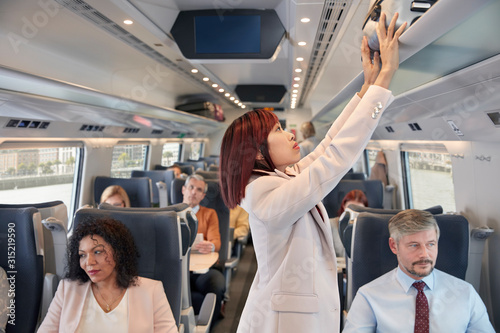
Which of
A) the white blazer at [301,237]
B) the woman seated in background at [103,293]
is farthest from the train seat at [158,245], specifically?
the white blazer at [301,237]

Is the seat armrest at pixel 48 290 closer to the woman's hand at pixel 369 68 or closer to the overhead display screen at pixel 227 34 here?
the woman's hand at pixel 369 68

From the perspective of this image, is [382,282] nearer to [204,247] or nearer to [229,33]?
[204,247]

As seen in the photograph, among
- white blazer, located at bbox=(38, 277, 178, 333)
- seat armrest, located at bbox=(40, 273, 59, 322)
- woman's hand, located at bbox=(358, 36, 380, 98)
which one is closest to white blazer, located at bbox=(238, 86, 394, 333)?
woman's hand, located at bbox=(358, 36, 380, 98)

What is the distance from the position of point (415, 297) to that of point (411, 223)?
1.47 ft

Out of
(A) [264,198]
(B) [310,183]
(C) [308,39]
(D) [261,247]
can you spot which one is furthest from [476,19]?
(C) [308,39]

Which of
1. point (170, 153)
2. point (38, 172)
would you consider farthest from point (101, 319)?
point (170, 153)

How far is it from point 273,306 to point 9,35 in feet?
12.3

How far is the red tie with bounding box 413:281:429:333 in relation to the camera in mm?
2277

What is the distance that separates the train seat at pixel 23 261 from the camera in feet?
8.92

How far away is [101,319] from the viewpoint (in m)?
2.28

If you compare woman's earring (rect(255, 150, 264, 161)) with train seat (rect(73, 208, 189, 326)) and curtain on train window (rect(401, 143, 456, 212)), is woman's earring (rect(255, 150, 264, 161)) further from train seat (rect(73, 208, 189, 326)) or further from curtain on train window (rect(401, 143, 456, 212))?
curtain on train window (rect(401, 143, 456, 212))

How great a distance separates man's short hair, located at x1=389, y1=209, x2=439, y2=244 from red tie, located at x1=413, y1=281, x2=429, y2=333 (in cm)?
35

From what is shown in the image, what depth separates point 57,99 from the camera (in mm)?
4336

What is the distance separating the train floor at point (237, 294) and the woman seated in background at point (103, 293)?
86.1 inches
